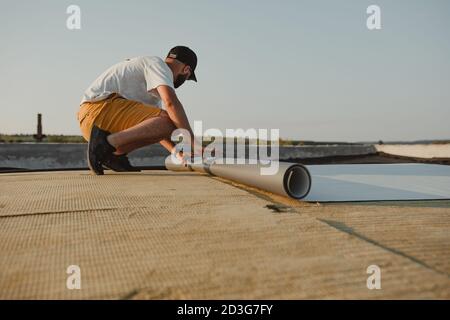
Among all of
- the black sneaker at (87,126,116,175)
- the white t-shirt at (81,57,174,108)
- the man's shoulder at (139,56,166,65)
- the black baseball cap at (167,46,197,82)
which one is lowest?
the black sneaker at (87,126,116,175)

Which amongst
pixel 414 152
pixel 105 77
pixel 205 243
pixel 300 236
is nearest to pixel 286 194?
pixel 300 236

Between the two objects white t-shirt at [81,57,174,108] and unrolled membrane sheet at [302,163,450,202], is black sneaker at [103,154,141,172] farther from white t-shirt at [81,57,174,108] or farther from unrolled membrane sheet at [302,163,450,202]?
unrolled membrane sheet at [302,163,450,202]

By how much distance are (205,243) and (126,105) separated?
205 cm

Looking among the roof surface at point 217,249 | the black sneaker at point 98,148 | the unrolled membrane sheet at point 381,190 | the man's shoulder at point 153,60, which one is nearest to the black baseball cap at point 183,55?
the man's shoulder at point 153,60

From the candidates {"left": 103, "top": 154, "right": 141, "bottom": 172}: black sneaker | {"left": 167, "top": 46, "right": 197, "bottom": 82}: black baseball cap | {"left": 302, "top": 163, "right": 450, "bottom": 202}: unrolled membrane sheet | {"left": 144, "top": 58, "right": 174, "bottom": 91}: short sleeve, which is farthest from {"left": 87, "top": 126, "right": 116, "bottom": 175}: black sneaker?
{"left": 302, "top": 163, "right": 450, "bottom": 202}: unrolled membrane sheet

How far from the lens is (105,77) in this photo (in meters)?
2.89

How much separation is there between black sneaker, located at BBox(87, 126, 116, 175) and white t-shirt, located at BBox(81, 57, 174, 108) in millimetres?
266

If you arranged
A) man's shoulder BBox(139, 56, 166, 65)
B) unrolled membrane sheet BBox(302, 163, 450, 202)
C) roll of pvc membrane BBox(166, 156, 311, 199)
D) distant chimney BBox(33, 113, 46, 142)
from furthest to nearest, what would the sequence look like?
distant chimney BBox(33, 113, 46, 142)
man's shoulder BBox(139, 56, 166, 65)
unrolled membrane sheet BBox(302, 163, 450, 202)
roll of pvc membrane BBox(166, 156, 311, 199)

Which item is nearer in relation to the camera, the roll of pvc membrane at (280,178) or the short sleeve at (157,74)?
the roll of pvc membrane at (280,178)

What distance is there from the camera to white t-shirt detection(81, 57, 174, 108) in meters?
2.70

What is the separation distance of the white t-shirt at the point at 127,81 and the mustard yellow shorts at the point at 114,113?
59 millimetres

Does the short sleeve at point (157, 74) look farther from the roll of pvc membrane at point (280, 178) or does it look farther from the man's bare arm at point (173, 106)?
the roll of pvc membrane at point (280, 178)

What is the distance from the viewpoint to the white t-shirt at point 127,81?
2701mm
